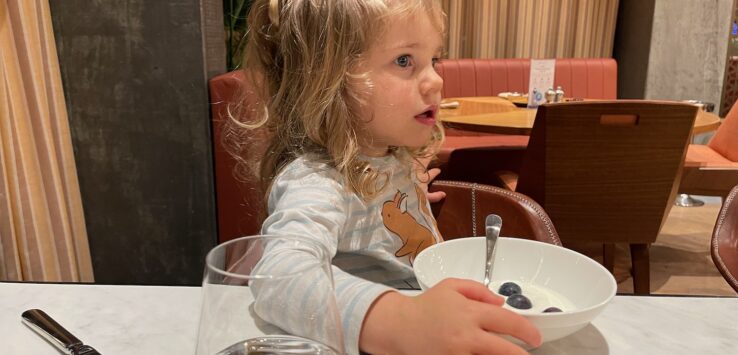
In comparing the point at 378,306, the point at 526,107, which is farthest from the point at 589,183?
the point at 378,306

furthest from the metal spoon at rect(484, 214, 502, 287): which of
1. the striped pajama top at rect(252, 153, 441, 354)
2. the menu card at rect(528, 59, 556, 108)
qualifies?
the menu card at rect(528, 59, 556, 108)

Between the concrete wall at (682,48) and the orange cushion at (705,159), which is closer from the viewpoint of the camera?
the orange cushion at (705,159)

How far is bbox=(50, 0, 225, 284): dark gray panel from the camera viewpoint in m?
1.96

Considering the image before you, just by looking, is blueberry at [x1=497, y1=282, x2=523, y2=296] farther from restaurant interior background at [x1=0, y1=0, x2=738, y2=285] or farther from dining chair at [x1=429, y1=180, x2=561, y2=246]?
restaurant interior background at [x1=0, y1=0, x2=738, y2=285]

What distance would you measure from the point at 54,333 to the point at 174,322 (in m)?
0.11

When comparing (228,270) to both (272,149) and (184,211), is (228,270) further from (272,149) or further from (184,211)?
(184,211)

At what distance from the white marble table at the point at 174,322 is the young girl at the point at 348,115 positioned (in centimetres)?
17

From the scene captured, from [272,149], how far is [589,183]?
127cm

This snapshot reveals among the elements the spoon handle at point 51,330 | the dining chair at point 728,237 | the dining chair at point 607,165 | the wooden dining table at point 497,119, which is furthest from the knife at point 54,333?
the wooden dining table at point 497,119

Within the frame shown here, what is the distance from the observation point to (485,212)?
1.25 meters

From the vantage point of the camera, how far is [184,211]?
6.99ft

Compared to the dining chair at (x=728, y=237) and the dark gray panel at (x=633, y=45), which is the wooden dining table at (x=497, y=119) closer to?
the dining chair at (x=728, y=237)

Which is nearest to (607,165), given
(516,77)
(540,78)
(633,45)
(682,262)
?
(540,78)

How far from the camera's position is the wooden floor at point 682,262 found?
2693mm
